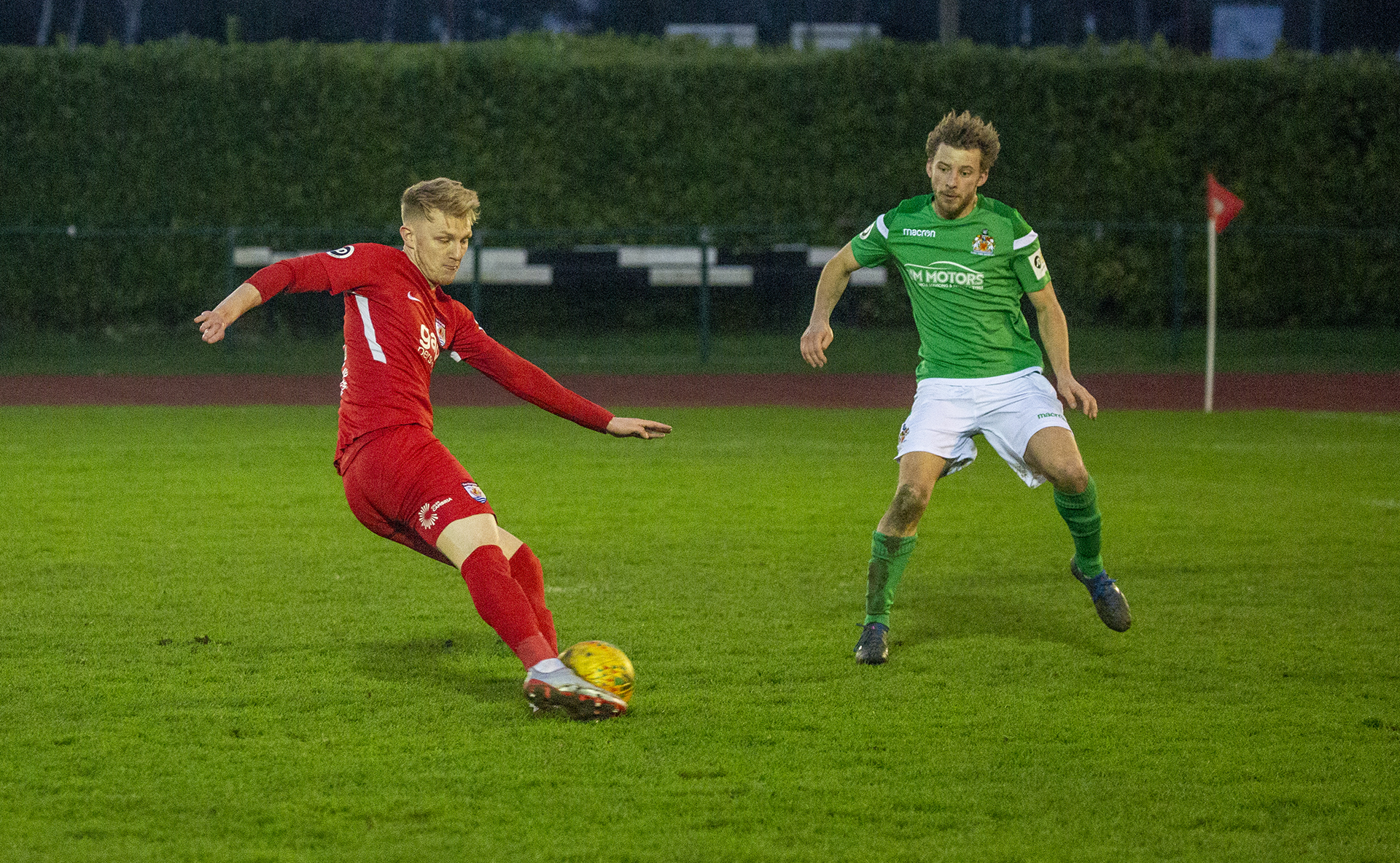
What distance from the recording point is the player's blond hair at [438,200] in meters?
5.02

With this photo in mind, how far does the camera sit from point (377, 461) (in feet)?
16.4

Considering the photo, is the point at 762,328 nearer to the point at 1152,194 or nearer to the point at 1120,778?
the point at 1152,194

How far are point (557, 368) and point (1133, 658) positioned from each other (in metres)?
15.5

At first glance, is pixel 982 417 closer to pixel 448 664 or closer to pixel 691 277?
pixel 448 664

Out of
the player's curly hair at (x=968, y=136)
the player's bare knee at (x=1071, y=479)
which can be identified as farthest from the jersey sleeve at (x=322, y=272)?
the player's bare knee at (x=1071, y=479)

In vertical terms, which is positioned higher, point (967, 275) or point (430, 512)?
point (967, 275)

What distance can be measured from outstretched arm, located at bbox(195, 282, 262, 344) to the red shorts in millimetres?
652

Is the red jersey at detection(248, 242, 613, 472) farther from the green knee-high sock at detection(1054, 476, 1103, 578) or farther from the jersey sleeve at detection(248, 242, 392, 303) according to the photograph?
the green knee-high sock at detection(1054, 476, 1103, 578)

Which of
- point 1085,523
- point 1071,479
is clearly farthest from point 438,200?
point 1085,523

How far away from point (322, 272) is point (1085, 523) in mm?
3212

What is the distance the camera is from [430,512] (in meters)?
4.94

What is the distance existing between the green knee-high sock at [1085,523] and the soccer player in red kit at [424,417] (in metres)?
1.89

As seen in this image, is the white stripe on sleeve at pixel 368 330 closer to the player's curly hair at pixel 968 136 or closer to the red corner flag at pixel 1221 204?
the player's curly hair at pixel 968 136

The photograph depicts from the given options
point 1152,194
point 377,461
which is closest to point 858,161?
point 1152,194
